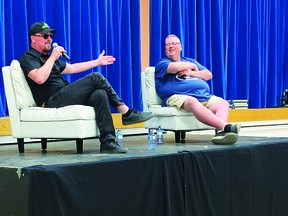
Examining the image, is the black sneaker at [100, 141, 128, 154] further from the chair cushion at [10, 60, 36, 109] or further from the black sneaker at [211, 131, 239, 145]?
the black sneaker at [211, 131, 239, 145]

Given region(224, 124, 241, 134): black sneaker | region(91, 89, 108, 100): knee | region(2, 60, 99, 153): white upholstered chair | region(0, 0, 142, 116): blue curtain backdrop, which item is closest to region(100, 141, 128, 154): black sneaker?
region(2, 60, 99, 153): white upholstered chair

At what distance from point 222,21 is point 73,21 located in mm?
1928

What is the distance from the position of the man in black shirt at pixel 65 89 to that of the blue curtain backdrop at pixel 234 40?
6.06ft

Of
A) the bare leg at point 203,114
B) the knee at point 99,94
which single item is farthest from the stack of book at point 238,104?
the knee at point 99,94

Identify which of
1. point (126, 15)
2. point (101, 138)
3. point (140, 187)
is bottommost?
point (140, 187)

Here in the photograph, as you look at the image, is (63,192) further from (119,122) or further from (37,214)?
(119,122)

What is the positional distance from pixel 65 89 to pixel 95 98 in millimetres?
246

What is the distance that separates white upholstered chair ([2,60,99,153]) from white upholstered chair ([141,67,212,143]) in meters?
0.96

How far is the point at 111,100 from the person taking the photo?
3408 millimetres

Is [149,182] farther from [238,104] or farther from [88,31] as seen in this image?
[238,104]

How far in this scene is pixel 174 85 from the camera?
13.7 ft

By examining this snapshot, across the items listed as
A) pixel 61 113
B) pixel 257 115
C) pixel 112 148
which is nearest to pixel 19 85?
pixel 61 113

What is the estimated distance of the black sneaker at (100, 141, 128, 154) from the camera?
10.3ft

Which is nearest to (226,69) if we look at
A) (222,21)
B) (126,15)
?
(222,21)
